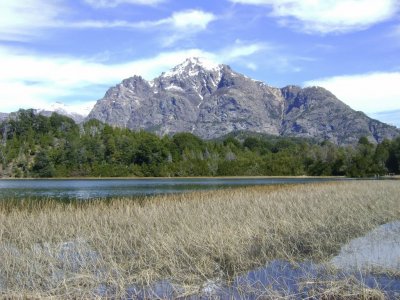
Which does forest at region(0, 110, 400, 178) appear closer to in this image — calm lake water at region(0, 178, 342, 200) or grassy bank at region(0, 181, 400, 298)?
calm lake water at region(0, 178, 342, 200)

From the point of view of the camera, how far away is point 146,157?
13888 centimetres

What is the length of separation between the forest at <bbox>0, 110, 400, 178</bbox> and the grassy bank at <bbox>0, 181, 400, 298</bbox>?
94982 mm

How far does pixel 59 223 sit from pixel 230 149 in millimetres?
144115

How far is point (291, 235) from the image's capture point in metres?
14.9

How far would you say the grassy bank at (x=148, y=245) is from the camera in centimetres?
1028

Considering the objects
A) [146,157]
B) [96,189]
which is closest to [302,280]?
[96,189]

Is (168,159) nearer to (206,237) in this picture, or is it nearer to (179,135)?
(179,135)

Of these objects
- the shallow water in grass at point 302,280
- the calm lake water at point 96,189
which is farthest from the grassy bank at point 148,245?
the calm lake water at point 96,189

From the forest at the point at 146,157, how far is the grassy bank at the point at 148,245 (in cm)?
9498

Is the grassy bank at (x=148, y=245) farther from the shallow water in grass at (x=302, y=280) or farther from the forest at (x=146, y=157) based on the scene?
the forest at (x=146, y=157)

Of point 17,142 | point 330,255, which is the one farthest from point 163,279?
point 17,142

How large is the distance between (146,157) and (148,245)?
127m

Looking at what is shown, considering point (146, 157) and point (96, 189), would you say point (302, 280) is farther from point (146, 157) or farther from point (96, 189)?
point (146, 157)

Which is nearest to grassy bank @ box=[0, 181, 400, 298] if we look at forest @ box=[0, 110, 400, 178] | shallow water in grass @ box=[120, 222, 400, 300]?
shallow water in grass @ box=[120, 222, 400, 300]
